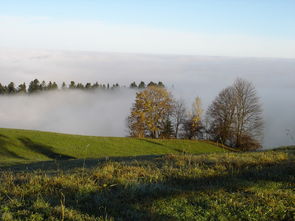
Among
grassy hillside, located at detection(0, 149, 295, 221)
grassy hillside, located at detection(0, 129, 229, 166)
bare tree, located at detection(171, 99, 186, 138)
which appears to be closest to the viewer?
grassy hillside, located at detection(0, 149, 295, 221)

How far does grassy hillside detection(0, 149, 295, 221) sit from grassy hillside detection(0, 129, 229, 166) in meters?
26.8

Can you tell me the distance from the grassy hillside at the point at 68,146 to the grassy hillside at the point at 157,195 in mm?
26804

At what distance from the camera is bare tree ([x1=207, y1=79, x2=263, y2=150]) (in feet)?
204

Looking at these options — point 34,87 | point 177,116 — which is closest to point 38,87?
point 34,87

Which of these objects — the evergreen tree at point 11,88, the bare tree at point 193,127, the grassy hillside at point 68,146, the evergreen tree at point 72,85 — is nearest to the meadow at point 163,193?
the grassy hillside at point 68,146

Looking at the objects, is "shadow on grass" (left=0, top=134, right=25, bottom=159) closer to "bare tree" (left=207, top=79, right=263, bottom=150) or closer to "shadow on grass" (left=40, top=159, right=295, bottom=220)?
"shadow on grass" (left=40, top=159, right=295, bottom=220)

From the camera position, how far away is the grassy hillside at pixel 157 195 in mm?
5457

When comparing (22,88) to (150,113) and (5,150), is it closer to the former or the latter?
(150,113)

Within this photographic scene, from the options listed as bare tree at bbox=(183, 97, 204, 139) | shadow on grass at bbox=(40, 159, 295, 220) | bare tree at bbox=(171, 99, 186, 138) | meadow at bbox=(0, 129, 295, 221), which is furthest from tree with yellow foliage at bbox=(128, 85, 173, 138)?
shadow on grass at bbox=(40, 159, 295, 220)

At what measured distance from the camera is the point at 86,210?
5668 millimetres

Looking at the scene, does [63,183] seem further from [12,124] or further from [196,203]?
[12,124]

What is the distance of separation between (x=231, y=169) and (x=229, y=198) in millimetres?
2590

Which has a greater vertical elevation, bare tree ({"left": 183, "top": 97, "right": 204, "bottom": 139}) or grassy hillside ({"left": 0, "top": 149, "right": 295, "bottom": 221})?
grassy hillside ({"left": 0, "top": 149, "right": 295, "bottom": 221})

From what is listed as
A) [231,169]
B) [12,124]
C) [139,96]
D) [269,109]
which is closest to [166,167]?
[231,169]
